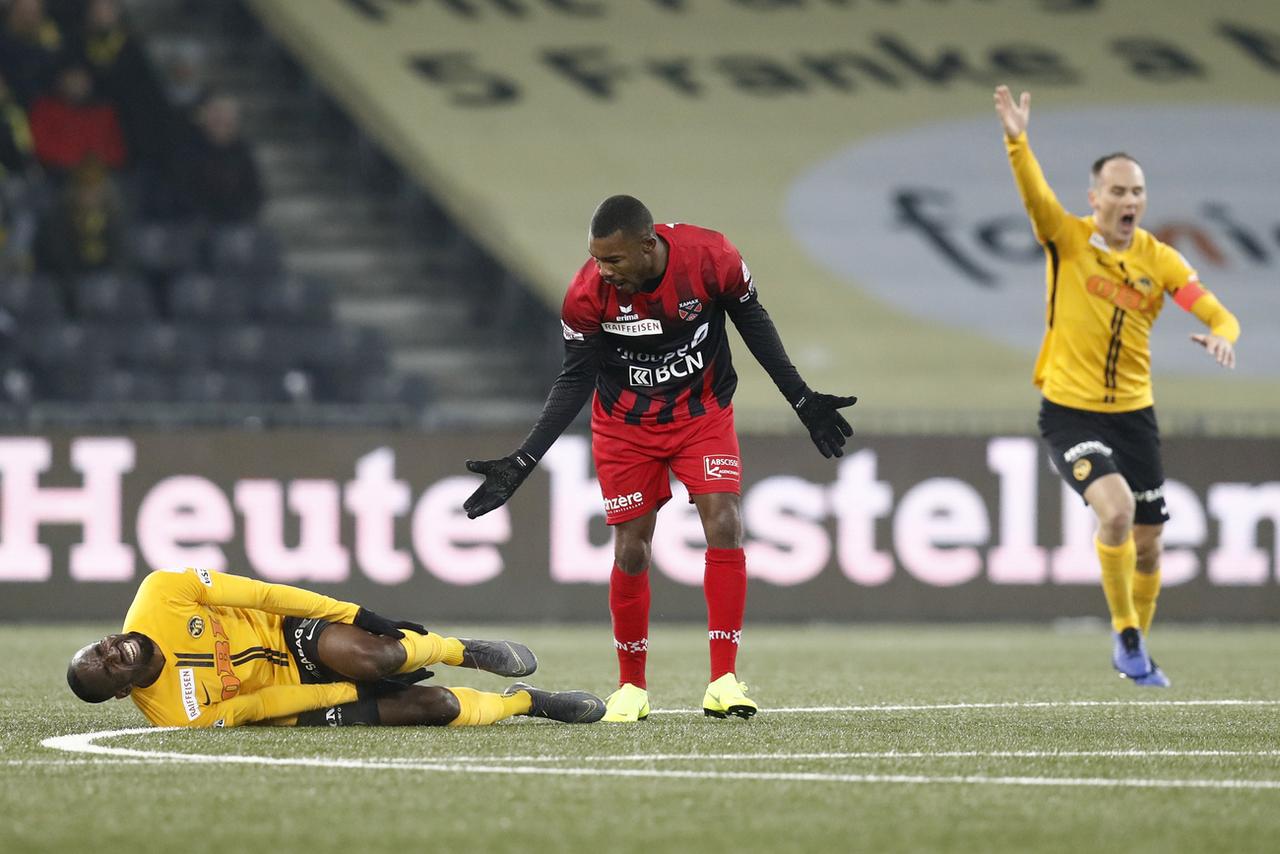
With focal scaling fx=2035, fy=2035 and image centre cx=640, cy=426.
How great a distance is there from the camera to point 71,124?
15.9m

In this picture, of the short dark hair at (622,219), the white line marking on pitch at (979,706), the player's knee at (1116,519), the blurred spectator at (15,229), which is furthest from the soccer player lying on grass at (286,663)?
the blurred spectator at (15,229)

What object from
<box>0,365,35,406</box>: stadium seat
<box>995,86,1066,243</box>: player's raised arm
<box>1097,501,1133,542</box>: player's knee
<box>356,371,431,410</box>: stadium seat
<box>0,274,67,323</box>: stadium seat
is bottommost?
<box>1097,501,1133,542</box>: player's knee

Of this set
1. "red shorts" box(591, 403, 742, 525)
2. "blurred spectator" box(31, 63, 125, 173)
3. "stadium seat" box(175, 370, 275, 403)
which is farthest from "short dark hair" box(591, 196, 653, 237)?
"blurred spectator" box(31, 63, 125, 173)

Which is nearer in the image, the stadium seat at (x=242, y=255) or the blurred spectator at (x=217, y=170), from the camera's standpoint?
the stadium seat at (x=242, y=255)

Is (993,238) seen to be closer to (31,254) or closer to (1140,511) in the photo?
(31,254)

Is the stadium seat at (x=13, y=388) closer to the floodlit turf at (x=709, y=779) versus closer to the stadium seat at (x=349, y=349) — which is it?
the stadium seat at (x=349, y=349)

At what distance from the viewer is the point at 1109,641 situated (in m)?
11.8

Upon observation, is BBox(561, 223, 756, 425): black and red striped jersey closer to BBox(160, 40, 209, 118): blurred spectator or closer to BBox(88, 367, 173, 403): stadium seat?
BBox(88, 367, 173, 403): stadium seat

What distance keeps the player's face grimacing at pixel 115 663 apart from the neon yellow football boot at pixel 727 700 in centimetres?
180

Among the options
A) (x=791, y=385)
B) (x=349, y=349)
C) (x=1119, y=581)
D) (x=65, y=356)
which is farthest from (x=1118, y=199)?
(x=65, y=356)

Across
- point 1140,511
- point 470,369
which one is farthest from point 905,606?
point 470,369

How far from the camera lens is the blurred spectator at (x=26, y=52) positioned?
15617 mm

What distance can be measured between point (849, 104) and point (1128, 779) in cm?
1374

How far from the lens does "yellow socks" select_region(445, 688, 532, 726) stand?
641 centimetres
